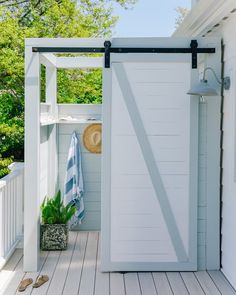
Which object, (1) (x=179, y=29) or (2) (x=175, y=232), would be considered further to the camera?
(1) (x=179, y=29)

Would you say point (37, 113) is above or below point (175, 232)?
above

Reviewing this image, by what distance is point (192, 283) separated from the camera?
4754 millimetres

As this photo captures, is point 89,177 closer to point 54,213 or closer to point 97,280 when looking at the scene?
point 54,213

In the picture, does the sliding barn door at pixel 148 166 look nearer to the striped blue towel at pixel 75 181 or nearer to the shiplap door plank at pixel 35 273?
the shiplap door plank at pixel 35 273

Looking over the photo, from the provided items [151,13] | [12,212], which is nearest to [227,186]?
[12,212]

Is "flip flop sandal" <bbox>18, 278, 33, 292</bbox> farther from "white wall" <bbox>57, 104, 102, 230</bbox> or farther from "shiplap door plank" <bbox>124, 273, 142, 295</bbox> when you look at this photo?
"white wall" <bbox>57, 104, 102, 230</bbox>

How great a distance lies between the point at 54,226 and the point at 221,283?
2061mm

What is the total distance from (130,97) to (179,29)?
1619mm

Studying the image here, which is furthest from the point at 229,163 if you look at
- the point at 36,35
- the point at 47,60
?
the point at 36,35

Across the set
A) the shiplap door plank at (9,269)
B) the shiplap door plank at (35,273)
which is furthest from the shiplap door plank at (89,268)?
the shiplap door plank at (9,269)

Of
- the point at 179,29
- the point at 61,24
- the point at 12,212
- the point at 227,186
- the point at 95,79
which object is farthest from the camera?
the point at 95,79

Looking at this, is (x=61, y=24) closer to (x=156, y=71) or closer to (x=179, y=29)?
(x=179, y=29)

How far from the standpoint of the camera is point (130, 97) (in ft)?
Result: 16.7

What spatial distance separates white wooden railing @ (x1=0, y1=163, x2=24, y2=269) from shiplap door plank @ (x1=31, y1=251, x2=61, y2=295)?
41 cm
